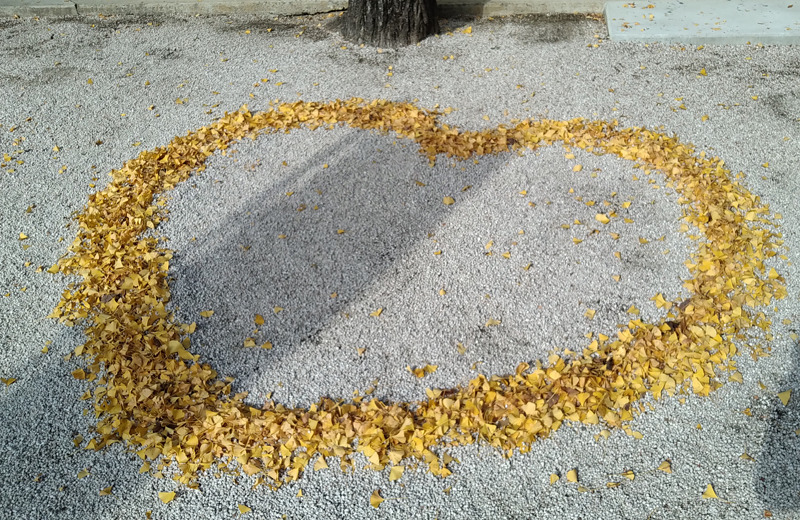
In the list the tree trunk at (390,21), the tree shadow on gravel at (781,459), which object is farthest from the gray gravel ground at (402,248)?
the tree trunk at (390,21)

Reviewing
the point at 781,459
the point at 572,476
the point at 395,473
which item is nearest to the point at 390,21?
the point at 395,473

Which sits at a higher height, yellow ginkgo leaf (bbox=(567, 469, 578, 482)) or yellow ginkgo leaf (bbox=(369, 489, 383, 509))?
yellow ginkgo leaf (bbox=(567, 469, 578, 482))

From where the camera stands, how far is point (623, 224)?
3803 mm

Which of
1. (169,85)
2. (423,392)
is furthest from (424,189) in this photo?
(169,85)

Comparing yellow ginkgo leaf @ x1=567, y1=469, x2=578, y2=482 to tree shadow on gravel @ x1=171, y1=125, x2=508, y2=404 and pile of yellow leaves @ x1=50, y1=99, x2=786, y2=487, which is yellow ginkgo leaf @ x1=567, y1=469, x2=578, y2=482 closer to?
pile of yellow leaves @ x1=50, y1=99, x2=786, y2=487

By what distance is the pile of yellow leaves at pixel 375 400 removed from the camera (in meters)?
2.73

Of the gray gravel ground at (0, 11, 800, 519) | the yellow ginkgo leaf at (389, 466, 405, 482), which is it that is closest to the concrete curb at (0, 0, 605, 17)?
the gray gravel ground at (0, 11, 800, 519)

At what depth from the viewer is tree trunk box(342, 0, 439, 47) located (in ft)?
19.5

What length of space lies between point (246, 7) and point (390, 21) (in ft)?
6.34

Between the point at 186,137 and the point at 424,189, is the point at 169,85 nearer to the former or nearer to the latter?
the point at 186,137

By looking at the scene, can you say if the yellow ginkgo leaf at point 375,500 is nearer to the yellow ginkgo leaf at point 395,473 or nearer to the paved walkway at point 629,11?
the yellow ginkgo leaf at point 395,473

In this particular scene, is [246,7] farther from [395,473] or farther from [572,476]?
[572,476]

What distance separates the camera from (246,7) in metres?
6.95

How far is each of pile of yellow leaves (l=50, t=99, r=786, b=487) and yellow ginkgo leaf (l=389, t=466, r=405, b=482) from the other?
40mm
